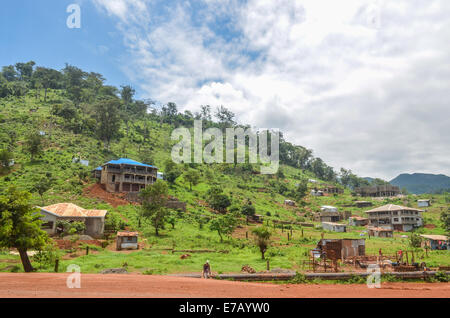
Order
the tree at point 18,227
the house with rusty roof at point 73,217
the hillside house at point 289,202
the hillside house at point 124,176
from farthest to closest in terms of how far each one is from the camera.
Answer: the hillside house at point 289,202 < the hillside house at point 124,176 < the house with rusty roof at point 73,217 < the tree at point 18,227

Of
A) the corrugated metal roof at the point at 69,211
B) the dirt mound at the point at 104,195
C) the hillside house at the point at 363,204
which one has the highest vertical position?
the dirt mound at the point at 104,195

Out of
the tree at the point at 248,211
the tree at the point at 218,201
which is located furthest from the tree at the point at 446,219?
the tree at the point at 218,201

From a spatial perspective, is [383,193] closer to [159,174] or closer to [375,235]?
[375,235]

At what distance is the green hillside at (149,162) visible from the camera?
28.8 m

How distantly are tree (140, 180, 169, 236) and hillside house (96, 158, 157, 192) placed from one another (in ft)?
54.9

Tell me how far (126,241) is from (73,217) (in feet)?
29.2

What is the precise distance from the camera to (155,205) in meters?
40.0

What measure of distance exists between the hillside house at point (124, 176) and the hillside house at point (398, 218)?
181 ft

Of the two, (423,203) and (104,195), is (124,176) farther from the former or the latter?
(423,203)

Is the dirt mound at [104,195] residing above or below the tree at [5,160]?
below

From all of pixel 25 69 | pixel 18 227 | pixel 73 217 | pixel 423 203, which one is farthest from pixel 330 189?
pixel 25 69

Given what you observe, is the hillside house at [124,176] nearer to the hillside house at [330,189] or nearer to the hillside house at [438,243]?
the hillside house at [438,243]

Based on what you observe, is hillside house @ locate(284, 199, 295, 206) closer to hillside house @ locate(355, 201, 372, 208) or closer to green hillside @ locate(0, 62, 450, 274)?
green hillside @ locate(0, 62, 450, 274)
